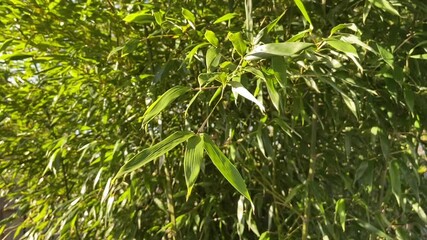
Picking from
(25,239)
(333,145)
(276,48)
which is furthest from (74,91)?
(276,48)

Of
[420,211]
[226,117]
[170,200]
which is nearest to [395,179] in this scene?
[420,211]

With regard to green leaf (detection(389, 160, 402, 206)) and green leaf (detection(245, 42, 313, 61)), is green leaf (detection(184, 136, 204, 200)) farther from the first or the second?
green leaf (detection(389, 160, 402, 206))

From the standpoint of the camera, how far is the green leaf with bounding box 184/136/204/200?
2.08 ft

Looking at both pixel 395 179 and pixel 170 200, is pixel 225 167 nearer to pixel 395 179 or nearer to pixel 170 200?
pixel 395 179

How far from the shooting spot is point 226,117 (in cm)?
130

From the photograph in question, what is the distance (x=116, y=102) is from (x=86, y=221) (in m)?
0.42

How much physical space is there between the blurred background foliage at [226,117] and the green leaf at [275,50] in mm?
362

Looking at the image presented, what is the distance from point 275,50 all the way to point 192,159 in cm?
20

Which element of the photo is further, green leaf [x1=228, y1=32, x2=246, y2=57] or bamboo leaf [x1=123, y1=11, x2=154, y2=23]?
bamboo leaf [x1=123, y1=11, x2=154, y2=23]

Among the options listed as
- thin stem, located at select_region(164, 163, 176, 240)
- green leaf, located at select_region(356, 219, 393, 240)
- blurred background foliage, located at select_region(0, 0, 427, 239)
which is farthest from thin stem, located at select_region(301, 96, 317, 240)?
thin stem, located at select_region(164, 163, 176, 240)

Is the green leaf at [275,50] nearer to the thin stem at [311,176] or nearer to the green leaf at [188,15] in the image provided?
the green leaf at [188,15]

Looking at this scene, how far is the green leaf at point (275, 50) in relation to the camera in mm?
715

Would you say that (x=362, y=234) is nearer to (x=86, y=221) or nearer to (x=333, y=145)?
(x=333, y=145)

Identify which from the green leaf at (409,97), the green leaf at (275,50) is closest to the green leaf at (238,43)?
the green leaf at (275,50)
